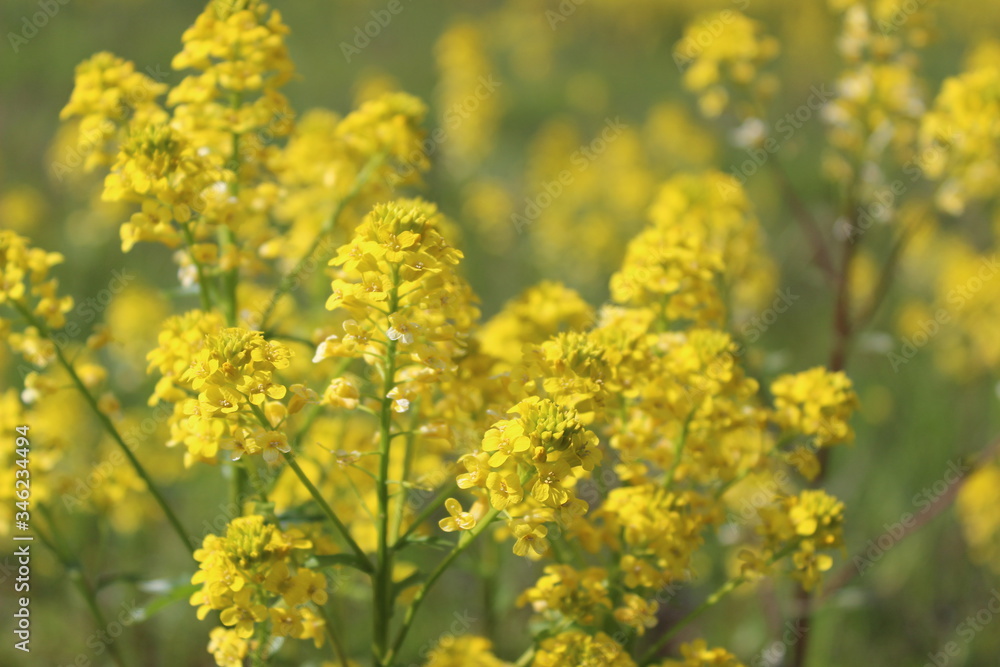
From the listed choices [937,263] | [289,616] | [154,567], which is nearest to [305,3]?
[937,263]

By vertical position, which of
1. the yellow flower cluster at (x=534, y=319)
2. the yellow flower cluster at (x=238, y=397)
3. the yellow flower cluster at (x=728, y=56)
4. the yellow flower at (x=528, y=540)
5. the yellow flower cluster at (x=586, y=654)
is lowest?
the yellow flower cluster at (x=586, y=654)

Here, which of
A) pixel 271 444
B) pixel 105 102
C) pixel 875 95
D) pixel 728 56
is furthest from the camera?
pixel 728 56

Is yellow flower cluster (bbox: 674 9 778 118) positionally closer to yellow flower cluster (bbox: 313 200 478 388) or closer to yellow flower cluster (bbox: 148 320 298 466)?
yellow flower cluster (bbox: 313 200 478 388)

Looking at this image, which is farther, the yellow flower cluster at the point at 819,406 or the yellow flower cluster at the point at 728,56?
the yellow flower cluster at the point at 728,56

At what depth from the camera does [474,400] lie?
2.65 meters

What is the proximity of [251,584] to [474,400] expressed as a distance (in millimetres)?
819

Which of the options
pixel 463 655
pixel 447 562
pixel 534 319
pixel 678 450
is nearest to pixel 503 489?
pixel 447 562

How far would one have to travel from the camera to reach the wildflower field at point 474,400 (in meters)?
2.22

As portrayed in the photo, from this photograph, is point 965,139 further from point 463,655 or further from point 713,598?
point 463,655

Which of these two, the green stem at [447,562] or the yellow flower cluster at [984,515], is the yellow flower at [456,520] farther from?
the yellow flower cluster at [984,515]

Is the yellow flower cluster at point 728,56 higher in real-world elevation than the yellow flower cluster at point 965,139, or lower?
higher

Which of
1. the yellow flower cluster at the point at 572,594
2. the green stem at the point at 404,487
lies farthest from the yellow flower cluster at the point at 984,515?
the green stem at the point at 404,487

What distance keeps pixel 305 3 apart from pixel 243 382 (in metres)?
19.2

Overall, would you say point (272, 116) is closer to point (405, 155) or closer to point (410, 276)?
point (405, 155)
